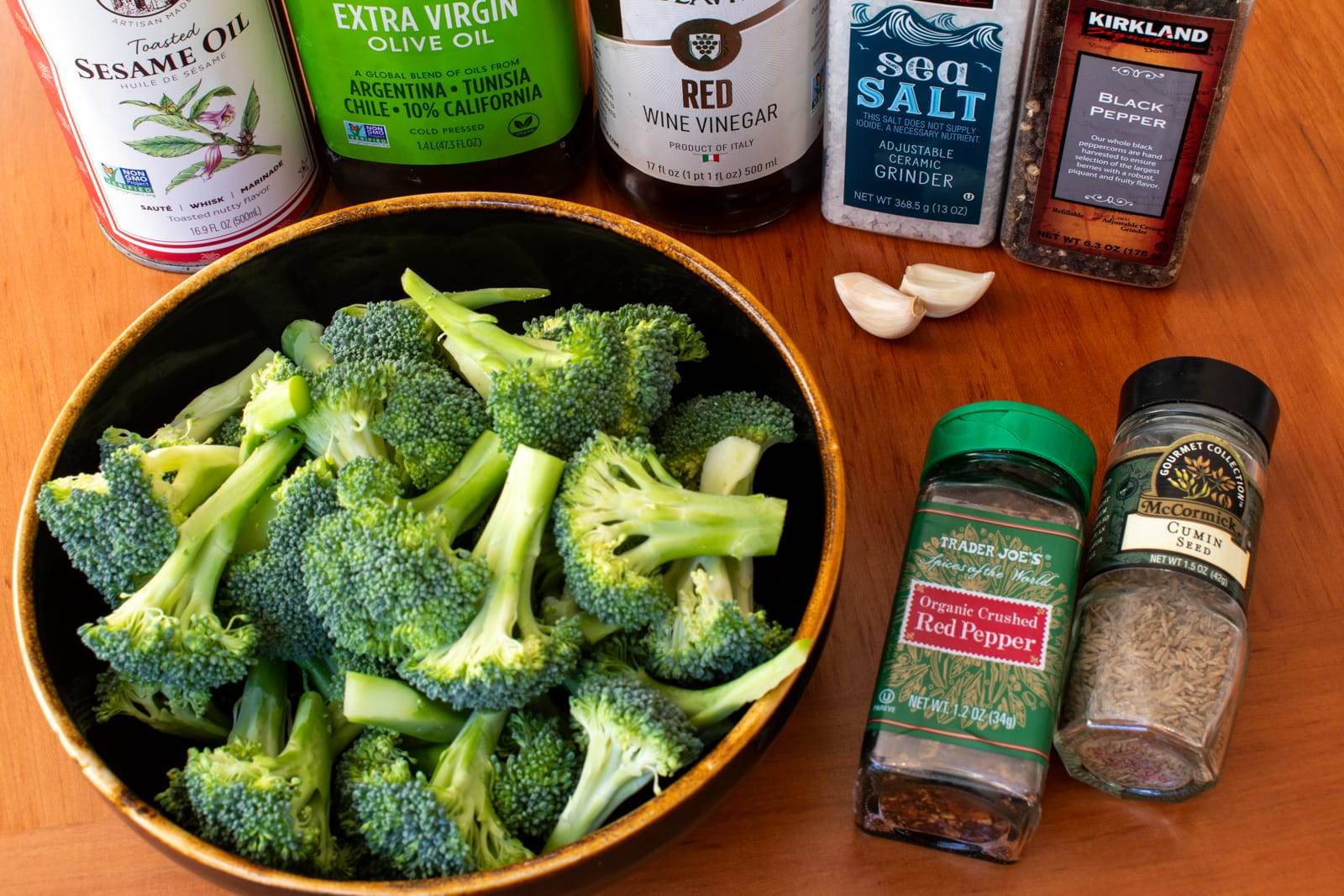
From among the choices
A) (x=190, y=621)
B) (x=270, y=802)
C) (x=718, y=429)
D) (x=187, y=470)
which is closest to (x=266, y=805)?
(x=270, y=802)

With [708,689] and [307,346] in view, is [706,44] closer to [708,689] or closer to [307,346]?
[307,346]

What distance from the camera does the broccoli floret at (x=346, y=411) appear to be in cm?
81

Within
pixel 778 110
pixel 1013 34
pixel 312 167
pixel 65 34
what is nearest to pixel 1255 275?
pixel 1013 34

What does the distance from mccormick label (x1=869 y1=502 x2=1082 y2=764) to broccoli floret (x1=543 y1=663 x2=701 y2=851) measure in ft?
0.49

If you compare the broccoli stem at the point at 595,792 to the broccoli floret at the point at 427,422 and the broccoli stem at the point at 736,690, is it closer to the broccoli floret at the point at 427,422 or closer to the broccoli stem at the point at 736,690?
the broccoli stem at the point at 736,690

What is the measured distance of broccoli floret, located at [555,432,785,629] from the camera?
2.37ft

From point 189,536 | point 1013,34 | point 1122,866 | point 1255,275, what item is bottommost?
point 1122,866

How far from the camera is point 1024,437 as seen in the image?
84cm

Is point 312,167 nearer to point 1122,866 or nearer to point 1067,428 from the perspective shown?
point 1067,428

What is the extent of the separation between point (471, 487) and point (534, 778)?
179mm

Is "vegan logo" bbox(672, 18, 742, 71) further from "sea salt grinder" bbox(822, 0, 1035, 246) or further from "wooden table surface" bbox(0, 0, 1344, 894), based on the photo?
"wooden table surface" bbox(0, 0, 1344, 894)

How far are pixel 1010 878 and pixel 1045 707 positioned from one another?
120mm

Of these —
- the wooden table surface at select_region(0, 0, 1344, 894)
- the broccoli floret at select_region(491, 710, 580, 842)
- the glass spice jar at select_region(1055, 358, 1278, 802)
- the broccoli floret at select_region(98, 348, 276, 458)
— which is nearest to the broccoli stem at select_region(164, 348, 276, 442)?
the broccoli floret at select_region(98, 348, 276, 458)

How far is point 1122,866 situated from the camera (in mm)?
808
